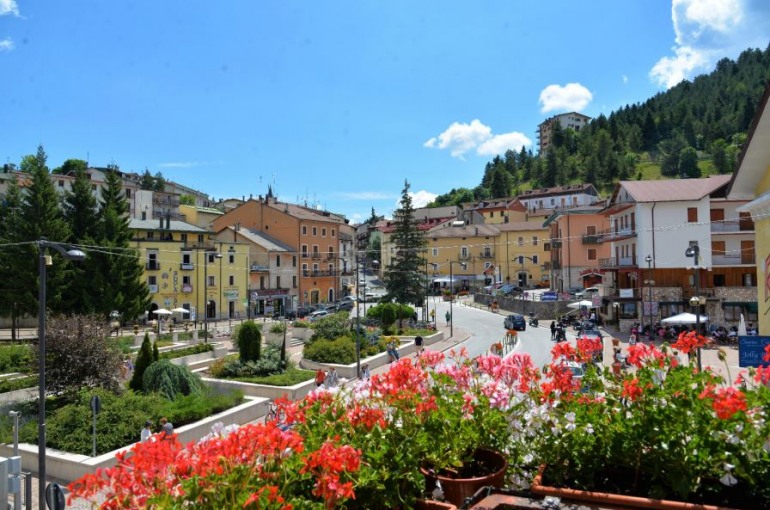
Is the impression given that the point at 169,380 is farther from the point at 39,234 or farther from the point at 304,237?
the point at 304,237

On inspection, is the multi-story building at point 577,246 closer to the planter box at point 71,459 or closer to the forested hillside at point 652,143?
the planter box at point 71,459

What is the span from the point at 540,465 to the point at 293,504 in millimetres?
1775

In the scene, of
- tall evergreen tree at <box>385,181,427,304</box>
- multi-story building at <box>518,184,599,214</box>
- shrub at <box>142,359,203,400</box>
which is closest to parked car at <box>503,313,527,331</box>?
tall evergreen tree at <box>385,181,427,304</box>

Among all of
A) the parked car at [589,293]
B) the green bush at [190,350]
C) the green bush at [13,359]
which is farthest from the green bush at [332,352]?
the parked car at [589,293]

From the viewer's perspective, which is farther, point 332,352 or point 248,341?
point 332,352

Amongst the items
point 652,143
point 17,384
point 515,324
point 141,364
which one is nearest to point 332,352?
point 141,364

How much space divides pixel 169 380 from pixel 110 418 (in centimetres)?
328

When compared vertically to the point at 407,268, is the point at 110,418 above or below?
below

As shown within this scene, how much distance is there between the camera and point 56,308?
120 ft

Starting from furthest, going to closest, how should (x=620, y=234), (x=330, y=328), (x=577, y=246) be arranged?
(x=577, y=246), (x=620, y=234), (x=330, y=328)

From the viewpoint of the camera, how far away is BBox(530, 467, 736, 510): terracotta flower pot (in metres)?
2.90

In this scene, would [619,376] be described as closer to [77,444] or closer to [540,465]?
[540,465]

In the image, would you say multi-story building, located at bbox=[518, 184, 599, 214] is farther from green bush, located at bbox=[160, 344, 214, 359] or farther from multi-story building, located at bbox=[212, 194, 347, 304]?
green bush, located at bbox=[160, 344, 214, 359]

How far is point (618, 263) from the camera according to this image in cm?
4400
